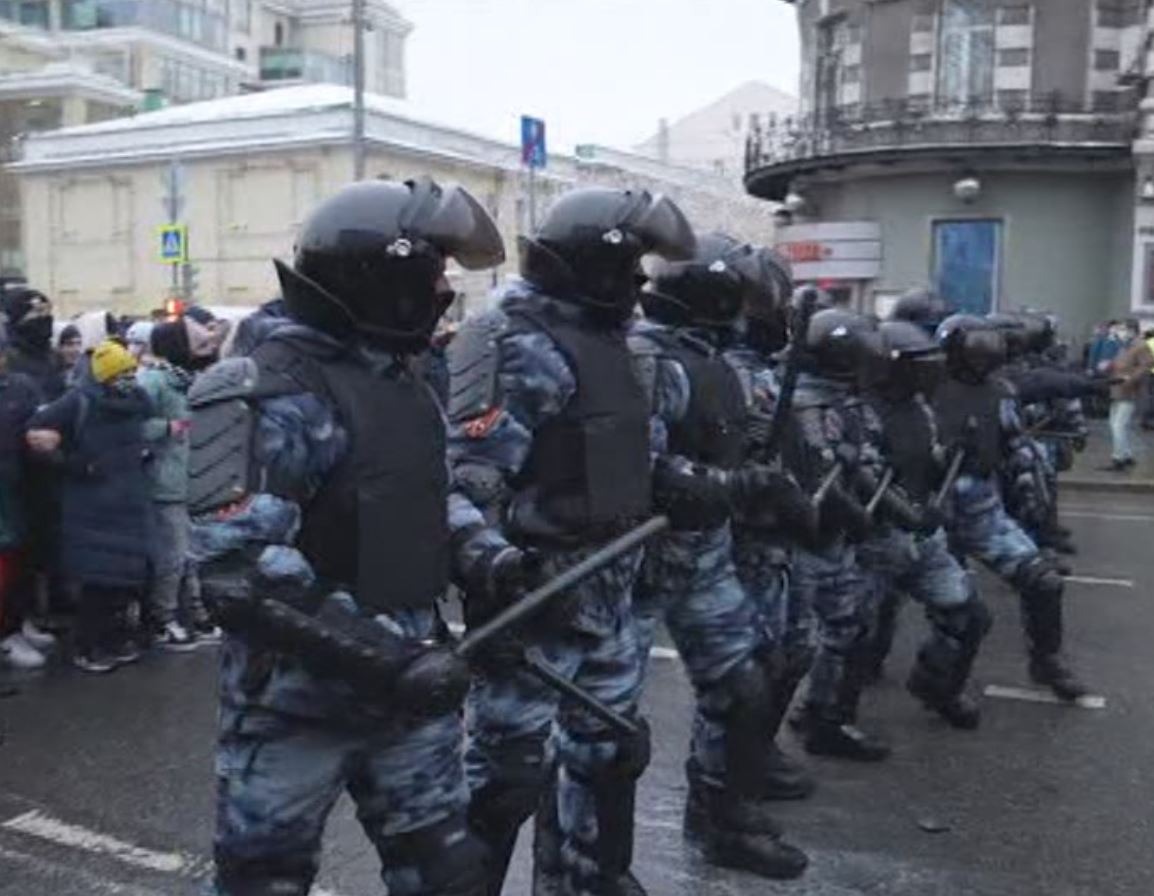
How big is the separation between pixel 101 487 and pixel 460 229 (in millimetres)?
4288

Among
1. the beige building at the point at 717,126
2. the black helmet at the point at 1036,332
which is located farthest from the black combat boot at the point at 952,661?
the beige building at the point at 717,126

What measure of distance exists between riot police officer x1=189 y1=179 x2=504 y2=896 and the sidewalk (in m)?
12.4

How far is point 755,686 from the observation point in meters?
4.27

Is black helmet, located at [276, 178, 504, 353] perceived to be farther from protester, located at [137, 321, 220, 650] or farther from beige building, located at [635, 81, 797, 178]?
beige building, located at [635, 81, 797, 178]

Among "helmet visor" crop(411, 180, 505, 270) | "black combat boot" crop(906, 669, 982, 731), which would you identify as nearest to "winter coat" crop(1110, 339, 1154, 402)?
"black combat boot" crop(906, 669, 982, 731)

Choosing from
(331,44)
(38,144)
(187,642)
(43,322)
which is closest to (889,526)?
(187,642)

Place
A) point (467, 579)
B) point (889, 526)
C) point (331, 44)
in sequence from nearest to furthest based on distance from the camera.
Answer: point (467, 579) < point (889, 526) < point (331, 44)

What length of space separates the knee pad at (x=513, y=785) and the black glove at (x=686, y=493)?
736 mm

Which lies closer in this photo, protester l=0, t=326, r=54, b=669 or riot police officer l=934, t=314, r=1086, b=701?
riot police officer l=934, t=314, r=1086, b=701

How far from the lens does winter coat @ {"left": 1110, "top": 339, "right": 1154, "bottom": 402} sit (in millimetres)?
14727

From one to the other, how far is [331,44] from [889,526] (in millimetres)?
68907

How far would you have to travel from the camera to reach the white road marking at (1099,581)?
9133 millimetres

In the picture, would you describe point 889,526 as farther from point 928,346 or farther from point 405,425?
point 405,425

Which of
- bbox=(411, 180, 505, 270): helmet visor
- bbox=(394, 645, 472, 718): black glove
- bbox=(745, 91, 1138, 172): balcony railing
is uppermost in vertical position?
Result: bbox=(745, 91, 1138, 172): balcony railing
